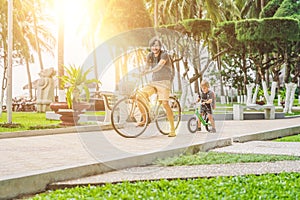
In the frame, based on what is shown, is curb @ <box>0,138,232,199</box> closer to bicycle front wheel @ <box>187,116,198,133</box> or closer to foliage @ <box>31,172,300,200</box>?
foliage @ <box>31,172,300,200</box>

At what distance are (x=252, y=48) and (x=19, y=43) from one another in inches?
645

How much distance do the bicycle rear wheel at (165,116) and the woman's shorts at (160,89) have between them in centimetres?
32

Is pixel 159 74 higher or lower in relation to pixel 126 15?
lower

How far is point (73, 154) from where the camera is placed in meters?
6.52

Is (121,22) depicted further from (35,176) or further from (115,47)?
(35,176)

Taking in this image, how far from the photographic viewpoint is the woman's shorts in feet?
26.8

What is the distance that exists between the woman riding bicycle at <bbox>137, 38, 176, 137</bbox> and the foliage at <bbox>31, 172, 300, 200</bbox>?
138 inches

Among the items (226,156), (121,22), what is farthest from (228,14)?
Result: (226,156)

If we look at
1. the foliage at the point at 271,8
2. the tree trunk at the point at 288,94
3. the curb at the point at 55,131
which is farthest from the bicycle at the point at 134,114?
the foliage at the point at 271,8

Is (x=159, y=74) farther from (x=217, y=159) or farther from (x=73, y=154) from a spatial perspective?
(x=217, y=159)

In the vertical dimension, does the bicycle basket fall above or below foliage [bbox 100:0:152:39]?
below

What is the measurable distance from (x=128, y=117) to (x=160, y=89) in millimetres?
814

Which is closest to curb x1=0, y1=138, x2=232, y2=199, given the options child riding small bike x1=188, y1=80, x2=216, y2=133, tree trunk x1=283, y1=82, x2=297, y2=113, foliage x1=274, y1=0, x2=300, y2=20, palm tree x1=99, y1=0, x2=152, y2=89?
child riding small bike x1=188, y1=80, x2=216, y2=133

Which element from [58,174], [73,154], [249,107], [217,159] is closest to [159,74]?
[73,154]
